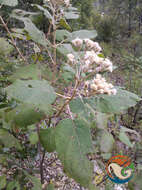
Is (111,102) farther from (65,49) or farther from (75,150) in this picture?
(65,49)

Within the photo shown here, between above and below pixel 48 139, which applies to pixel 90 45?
above

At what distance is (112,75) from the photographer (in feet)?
17.8

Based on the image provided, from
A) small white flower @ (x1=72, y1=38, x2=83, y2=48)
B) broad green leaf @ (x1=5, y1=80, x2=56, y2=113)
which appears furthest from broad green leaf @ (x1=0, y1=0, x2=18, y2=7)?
broad green leaf @ (x1=5, y1=80, x2=56, y2=113)

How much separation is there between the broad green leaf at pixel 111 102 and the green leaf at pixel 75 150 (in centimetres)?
9

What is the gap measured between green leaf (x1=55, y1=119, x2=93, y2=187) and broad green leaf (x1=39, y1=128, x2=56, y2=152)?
0.16m

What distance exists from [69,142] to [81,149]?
54 mm

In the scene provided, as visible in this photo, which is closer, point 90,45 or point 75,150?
point 75,150

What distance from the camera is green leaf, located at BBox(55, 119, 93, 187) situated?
1.88 feet

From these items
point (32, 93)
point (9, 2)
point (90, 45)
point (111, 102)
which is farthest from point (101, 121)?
point (9, 2)

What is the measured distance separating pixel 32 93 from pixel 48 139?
1.04 ft

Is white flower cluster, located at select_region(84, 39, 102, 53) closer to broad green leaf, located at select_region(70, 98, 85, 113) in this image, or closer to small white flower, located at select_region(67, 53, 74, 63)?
small white flower, located at select_region(67, 53, 74, 63)

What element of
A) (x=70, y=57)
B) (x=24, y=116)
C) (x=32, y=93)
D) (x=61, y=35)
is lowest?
(x=24, y=116)

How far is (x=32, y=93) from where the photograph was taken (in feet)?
1.78

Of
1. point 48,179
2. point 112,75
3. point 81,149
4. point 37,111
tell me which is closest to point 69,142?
point 81,149
